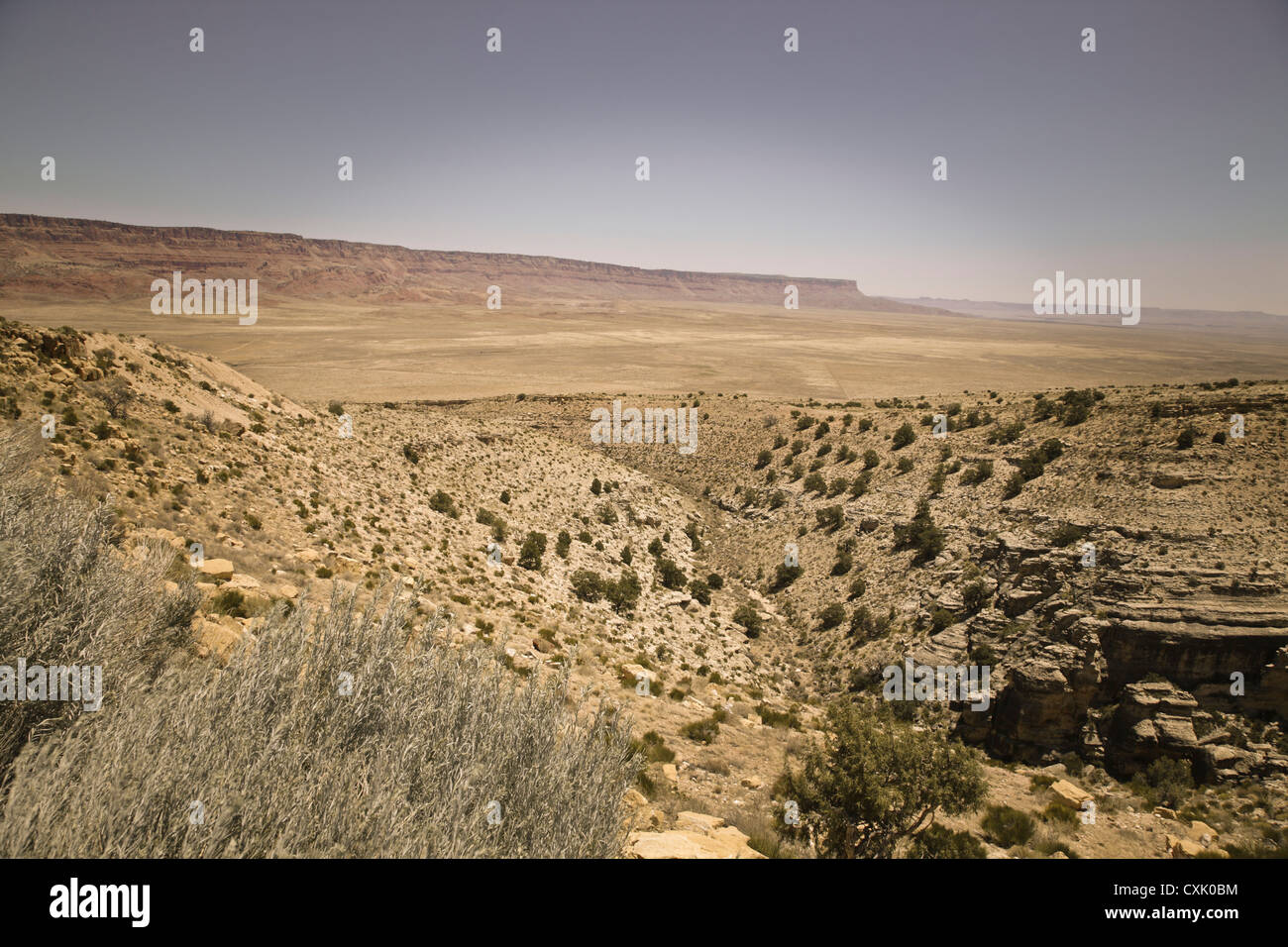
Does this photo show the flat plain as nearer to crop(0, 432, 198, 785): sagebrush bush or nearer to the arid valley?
the arid valley

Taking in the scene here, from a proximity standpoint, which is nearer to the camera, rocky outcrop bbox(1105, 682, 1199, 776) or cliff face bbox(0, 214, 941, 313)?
rocky outcrop bbox(1105, 682, 1199, 776)

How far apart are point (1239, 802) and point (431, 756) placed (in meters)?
14.4

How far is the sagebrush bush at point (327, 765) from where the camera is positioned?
276 centimetres

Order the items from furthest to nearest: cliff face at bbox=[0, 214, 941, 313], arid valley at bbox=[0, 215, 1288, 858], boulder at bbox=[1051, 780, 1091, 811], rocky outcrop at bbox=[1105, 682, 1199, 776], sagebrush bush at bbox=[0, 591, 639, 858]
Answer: cliff face at bbox=[0, 214, 941, 313], rocky outcrop at bbox=[1105, 682, 1199, 776], boulder at bbox=[1051, 780, 1091, 811], arid valley at bbox=[0, 215, 1288, 858], sagebrush bush at bbox=[0, 591, 639, 858]

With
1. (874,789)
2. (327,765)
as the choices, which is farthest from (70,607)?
(874,789)

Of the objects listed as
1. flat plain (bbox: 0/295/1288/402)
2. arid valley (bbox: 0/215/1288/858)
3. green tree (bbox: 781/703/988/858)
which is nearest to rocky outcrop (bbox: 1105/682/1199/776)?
arid valley (bbox: 0/215/1288/858)

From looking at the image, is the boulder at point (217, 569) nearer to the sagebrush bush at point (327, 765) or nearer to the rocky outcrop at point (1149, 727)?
the sagebrush bush at point (327, 765)

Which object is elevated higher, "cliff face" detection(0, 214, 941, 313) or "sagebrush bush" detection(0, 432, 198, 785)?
"cliff face" detection(0, 214, 941, 313)

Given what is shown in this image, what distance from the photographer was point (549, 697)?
17.4 feet

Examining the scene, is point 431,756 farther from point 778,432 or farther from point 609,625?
point 778,432

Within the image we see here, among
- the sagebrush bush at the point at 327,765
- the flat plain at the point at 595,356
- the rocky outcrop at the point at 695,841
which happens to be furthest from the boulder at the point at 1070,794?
the flat plain at the point at 595,356

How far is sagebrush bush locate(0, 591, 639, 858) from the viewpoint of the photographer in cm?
276

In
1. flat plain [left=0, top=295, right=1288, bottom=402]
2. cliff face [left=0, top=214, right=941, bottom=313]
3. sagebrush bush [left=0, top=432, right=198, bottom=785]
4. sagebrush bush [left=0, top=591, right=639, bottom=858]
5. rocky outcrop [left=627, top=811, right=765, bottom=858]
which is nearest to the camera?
sagebrush bush [left=0, top=591, right=639, bottom=858]
